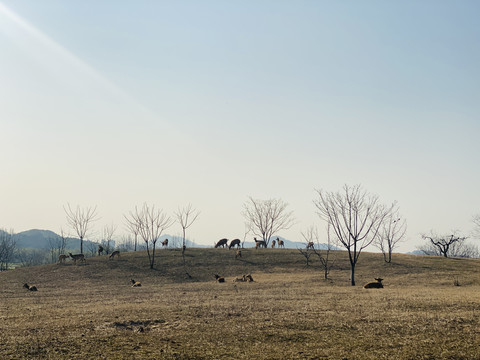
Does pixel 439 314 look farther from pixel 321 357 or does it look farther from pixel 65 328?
pixel 65 328

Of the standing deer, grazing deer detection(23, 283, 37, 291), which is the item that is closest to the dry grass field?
grazing deer detection(23, 283, 37, 291)

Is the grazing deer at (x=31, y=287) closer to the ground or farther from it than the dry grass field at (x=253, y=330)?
closer to the ground

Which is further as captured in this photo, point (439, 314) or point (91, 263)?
point (91, 263)

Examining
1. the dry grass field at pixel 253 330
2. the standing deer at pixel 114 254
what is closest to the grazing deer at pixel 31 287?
the dry grass field at pixel 253 330

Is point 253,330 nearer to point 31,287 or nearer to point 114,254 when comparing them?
point 31,287

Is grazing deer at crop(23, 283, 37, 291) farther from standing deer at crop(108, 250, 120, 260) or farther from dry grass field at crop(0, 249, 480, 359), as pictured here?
standing deer at crop(108, 250, 120, 260)

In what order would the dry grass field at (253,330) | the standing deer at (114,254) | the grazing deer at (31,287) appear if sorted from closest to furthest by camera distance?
the dry grass field at (253,330) → the grazing deer at (31,287) → the standing deer at (114,254)

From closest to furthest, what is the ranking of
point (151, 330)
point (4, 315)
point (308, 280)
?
point (151, 330), point (4, 315), point (308, 280)

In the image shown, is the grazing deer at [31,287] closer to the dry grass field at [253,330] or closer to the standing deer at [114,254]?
the dry grass field at [253,330]

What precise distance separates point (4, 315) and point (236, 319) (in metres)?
12.0

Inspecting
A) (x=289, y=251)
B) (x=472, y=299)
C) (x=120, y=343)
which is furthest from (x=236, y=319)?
(x=289, y=251)

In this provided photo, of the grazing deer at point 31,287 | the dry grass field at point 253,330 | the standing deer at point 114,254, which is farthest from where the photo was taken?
the standing deer at point 114,254

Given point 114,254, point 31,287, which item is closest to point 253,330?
point 31,287

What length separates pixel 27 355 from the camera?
37.4ft
